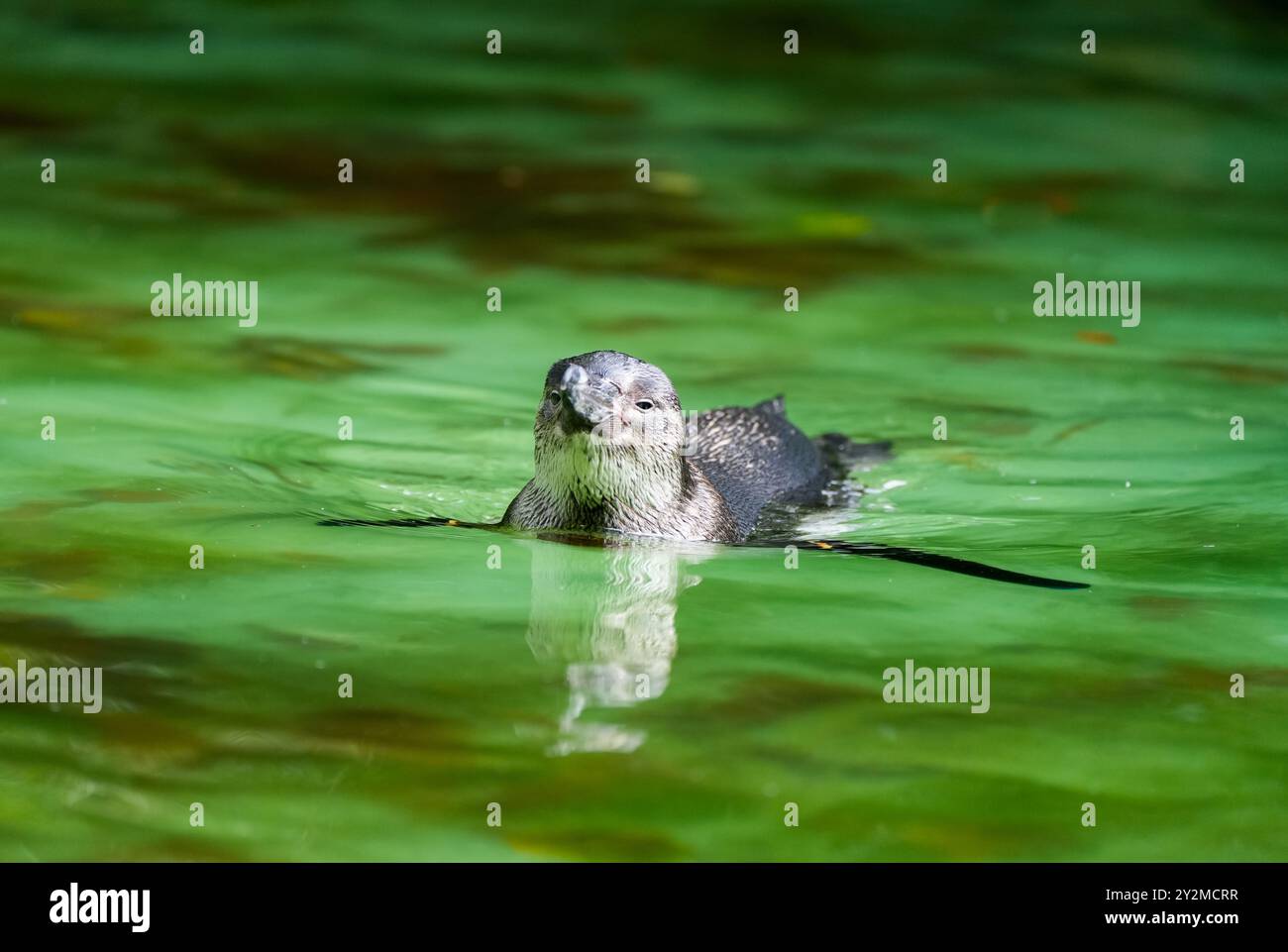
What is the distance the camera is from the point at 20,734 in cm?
529

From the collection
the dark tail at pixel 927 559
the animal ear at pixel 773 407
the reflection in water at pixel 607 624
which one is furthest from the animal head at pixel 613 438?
the animal ear at pixel 773 407

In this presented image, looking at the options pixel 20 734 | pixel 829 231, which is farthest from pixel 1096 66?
pixel 20 734

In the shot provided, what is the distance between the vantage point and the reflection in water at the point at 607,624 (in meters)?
5.45

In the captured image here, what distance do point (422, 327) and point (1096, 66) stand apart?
903cm

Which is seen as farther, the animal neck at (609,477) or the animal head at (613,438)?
the animal neck at (609,477)

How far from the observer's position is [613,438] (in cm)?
721

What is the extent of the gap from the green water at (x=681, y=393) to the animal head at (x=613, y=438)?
322mm

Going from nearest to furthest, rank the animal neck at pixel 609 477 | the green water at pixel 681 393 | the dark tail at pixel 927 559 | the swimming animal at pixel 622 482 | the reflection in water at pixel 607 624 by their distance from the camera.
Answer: the green water at pixel 681 393
the reflection in water at pixel 607 624
the dark tail at pixel 927 559
the swimming animal at pixel 622 482
the animal neck at pixel 609 477

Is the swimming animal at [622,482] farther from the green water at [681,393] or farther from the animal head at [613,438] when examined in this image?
the green water at [681,393]

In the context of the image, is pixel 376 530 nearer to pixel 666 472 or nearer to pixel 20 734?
pixel 666 472

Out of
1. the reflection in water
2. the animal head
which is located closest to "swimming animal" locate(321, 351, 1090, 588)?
the animal head

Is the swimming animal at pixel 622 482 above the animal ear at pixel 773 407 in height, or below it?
below

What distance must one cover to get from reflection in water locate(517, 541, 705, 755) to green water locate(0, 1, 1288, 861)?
0.09 ft

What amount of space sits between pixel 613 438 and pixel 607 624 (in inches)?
42.9
